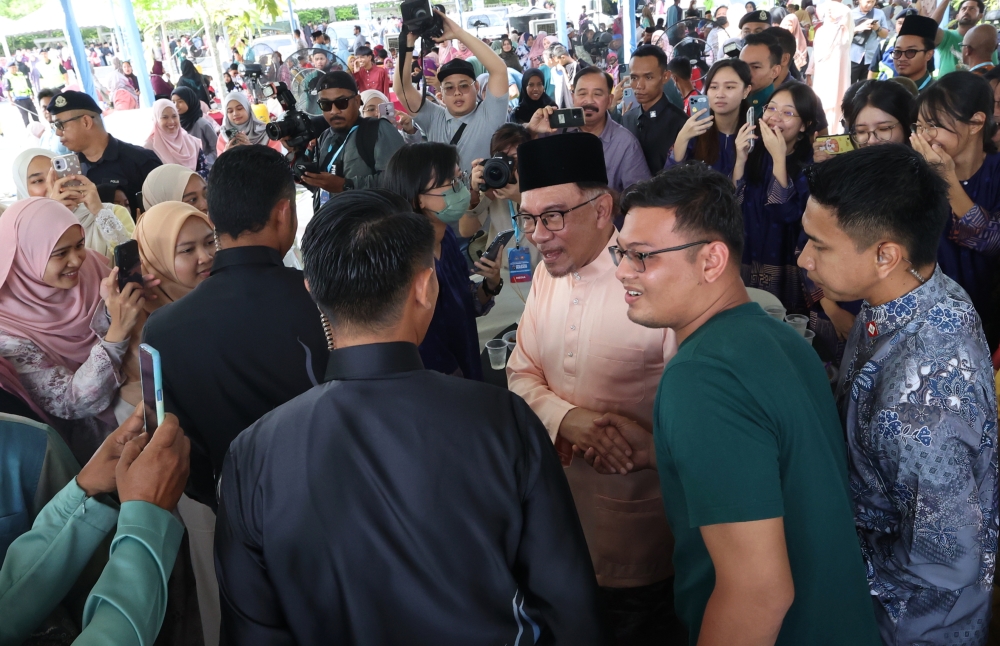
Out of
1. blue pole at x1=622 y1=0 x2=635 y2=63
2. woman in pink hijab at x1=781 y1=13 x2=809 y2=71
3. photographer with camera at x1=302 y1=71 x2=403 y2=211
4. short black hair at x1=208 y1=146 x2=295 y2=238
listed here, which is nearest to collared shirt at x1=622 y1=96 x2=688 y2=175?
photographer with camera at x1=302 y1=71 x2=403 y2=211

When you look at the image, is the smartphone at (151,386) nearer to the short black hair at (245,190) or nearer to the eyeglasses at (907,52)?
the short black hair at (245,190)

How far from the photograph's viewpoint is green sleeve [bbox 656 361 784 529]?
100 centimetres

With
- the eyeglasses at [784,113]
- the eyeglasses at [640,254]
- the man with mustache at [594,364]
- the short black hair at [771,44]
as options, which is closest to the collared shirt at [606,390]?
the man with mustache at [594,364]

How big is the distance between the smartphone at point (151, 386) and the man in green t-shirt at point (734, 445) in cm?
87

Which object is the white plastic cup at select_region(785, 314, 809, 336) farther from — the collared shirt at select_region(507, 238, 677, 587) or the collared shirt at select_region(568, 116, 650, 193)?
the collared shirt at select_region(568, 116, 650, 193)

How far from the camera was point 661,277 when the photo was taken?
1260 mm

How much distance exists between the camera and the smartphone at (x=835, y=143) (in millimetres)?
2799

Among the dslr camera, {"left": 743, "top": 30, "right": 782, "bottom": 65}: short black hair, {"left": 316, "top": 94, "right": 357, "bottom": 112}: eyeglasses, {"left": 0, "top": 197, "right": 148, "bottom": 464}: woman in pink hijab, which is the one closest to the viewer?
{"left": 0, "top": 197, "right": 148, "bottom": 464}: woman in pink hijab

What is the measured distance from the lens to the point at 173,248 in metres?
2.29

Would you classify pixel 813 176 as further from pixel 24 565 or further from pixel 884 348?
pixel 24 565

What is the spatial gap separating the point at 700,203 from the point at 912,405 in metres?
0.57

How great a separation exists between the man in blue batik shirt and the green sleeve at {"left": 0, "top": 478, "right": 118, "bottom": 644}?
1.52 meters

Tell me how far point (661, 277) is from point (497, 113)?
3.14m

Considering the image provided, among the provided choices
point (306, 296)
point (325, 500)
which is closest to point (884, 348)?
point (325, 500)
